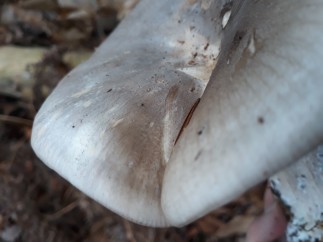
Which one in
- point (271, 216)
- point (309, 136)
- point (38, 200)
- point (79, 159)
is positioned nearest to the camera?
point (309, 136)

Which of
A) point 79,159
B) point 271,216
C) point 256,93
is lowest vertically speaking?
point 271,216

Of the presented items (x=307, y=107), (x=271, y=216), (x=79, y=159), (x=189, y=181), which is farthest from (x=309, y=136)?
(x=271, y=216)

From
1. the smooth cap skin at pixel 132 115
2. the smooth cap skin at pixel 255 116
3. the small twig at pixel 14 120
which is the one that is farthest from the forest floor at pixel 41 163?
the smooth cap skin at pixel 255 116

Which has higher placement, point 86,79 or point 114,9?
point 86,79

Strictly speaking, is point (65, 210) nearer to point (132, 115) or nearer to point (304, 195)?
point (132, 115)

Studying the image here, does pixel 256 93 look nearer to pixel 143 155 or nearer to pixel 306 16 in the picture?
pixel 306 16

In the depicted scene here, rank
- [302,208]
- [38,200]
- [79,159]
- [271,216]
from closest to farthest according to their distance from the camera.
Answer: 1. [79,159]
2. [302,208]
3. [271,216]
4. [38,200]

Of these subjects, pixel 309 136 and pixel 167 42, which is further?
pixel 167 42

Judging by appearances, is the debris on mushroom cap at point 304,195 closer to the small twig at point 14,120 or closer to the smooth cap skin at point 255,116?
the smooth cap skin at point 255,116
